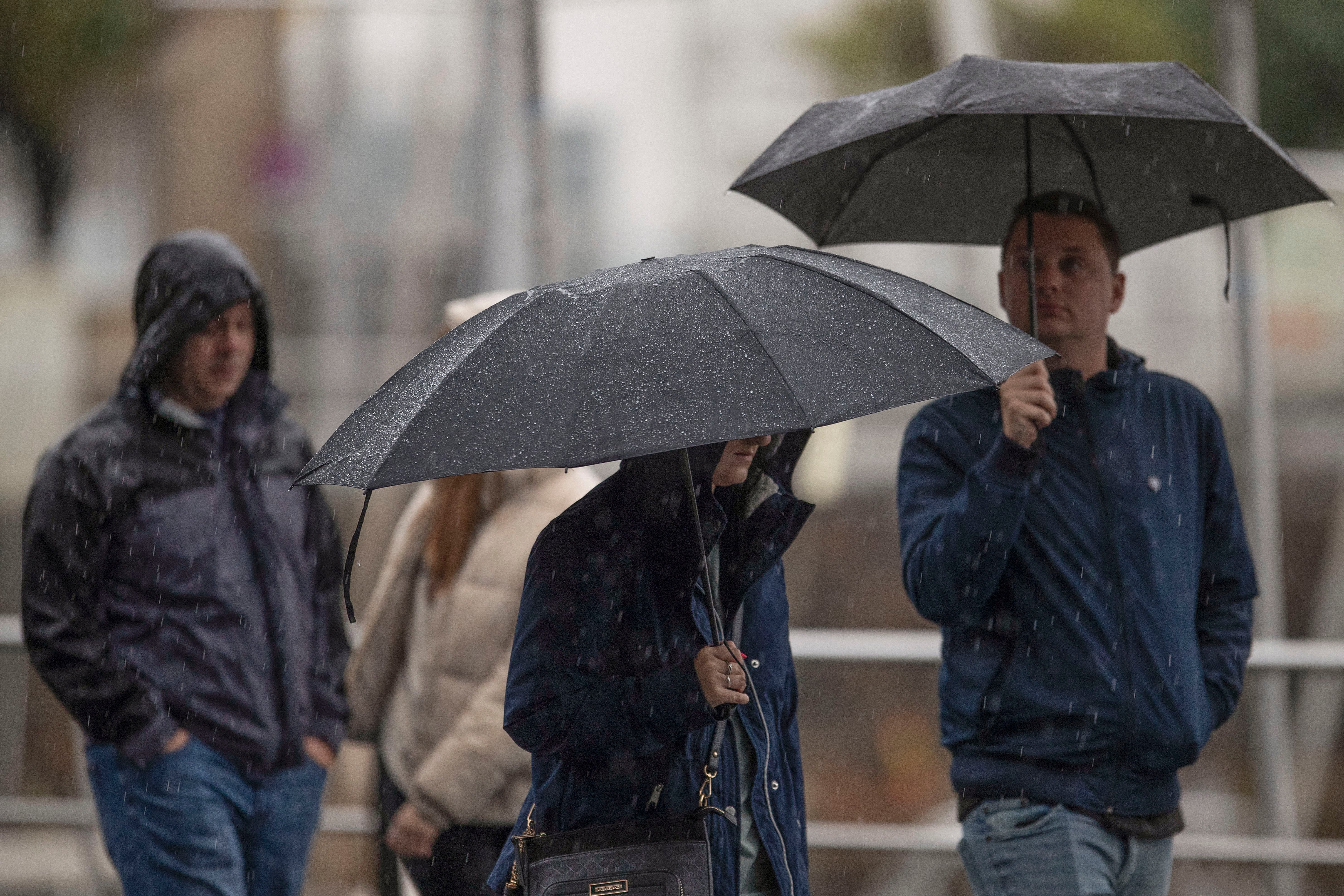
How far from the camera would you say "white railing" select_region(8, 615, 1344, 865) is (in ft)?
16.2

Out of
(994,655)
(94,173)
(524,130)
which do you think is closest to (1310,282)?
(524,130)

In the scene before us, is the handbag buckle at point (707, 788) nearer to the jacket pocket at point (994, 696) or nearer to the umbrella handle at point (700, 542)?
the umbrella handle at point (700, 542)

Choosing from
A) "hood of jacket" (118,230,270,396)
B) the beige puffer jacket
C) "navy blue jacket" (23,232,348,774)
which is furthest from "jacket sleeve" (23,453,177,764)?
the beige puffer jacket

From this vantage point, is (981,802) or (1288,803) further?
(1288,803)

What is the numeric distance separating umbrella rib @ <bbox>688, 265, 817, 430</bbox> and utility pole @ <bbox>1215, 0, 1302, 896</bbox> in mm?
3456

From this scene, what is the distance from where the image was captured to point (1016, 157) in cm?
369

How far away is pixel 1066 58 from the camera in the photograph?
27.2ft

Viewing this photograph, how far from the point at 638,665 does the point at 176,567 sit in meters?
1.71

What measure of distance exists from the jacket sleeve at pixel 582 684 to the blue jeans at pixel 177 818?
1490 mm

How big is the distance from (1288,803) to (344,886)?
414 centimetres

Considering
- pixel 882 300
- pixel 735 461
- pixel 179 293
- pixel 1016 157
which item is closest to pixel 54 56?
pixel 179 293

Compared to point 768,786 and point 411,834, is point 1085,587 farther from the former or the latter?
point 411,834

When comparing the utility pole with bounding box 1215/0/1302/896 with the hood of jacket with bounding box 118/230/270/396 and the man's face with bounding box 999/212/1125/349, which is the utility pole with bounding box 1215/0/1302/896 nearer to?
the man's face with bounding box 999/212/1125/349

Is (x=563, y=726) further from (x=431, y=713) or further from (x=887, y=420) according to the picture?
(x=887, y=420)
